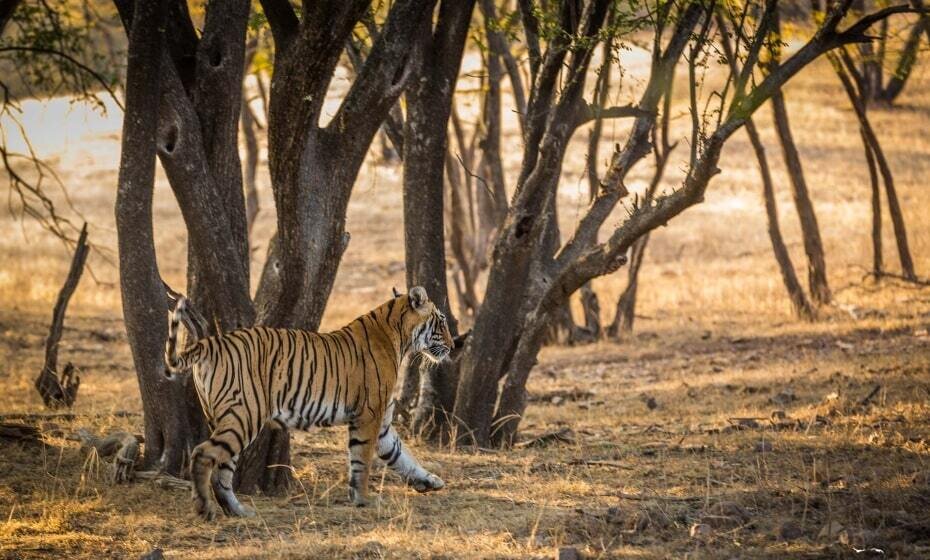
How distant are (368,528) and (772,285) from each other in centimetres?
1722

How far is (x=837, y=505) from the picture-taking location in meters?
7.81

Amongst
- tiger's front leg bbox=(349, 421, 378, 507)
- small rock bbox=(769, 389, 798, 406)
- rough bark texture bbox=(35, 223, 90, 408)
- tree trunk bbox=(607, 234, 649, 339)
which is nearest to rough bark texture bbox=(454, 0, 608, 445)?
tiger's front leg bbox=(349, 421, 378, 507)

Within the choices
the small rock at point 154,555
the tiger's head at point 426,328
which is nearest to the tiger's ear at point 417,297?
the tiger's head at point 426,328

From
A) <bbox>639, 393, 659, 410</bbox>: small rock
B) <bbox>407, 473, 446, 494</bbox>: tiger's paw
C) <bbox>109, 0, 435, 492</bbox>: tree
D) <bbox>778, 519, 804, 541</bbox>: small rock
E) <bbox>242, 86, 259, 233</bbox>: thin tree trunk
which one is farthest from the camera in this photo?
<bbox>242, 86, 259, 233</bbox>: thin tree trunk

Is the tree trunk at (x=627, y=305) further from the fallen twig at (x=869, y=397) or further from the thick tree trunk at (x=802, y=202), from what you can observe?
the fallen twig at (x=869, y=397)

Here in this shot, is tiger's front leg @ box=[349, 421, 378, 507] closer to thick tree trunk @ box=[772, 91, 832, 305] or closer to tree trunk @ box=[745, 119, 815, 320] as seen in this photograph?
tree trunk @ box=[745, 119, 815, 320]

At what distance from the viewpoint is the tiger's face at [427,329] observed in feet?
30.1

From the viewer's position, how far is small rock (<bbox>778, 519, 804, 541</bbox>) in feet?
23.3

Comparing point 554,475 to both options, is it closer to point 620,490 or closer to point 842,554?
point 620,490

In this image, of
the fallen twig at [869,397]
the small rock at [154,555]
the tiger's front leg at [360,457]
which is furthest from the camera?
the fallen twig at [869,397]

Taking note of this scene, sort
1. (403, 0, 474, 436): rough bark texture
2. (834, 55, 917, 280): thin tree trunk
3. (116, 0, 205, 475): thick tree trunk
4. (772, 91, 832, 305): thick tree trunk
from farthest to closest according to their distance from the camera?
(834, 55, 917, 280): thin tree trunk < (772, 91, 832, 305): thick tree trunk < (403, 0, 474, 436): rough bark texture < (116, 0, 205, 475): thick tree trunk

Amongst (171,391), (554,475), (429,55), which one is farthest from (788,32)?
(171,391)

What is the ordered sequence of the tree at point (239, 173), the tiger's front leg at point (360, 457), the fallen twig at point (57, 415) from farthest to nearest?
1. the fallen twig at point (57, 415)
2. the tiger's front leg at point (360, 457)
3. the tree at point (239, 173)

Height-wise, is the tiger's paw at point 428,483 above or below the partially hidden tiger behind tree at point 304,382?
below
